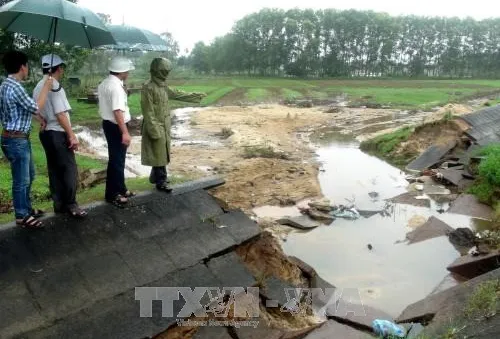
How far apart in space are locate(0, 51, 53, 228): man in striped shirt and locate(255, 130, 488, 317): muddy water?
15.9ft

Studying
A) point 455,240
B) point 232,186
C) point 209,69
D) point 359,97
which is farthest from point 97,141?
point 209,69

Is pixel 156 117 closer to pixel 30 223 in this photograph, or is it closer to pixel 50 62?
pixel 50 62

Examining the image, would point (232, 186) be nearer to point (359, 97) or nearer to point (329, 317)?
point (329, 317)

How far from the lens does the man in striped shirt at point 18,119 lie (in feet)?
15.0

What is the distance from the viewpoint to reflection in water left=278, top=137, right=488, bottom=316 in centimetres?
726

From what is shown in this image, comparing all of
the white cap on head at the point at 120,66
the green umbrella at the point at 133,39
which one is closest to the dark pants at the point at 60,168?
the white cap on head at the point at 120,66

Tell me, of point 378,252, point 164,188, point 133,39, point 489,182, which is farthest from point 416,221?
point 133,39

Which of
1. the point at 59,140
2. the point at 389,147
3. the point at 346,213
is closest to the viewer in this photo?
the point at 59,140

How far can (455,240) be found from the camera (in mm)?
8844

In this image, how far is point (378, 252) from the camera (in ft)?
28.3

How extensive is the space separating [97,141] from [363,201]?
11.6 metres

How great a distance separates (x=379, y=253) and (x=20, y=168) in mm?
6333

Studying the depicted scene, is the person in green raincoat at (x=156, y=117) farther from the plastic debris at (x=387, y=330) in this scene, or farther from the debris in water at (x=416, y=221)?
the debris in water at (x=416, y=221)

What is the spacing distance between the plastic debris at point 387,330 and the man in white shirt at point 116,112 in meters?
3.44
